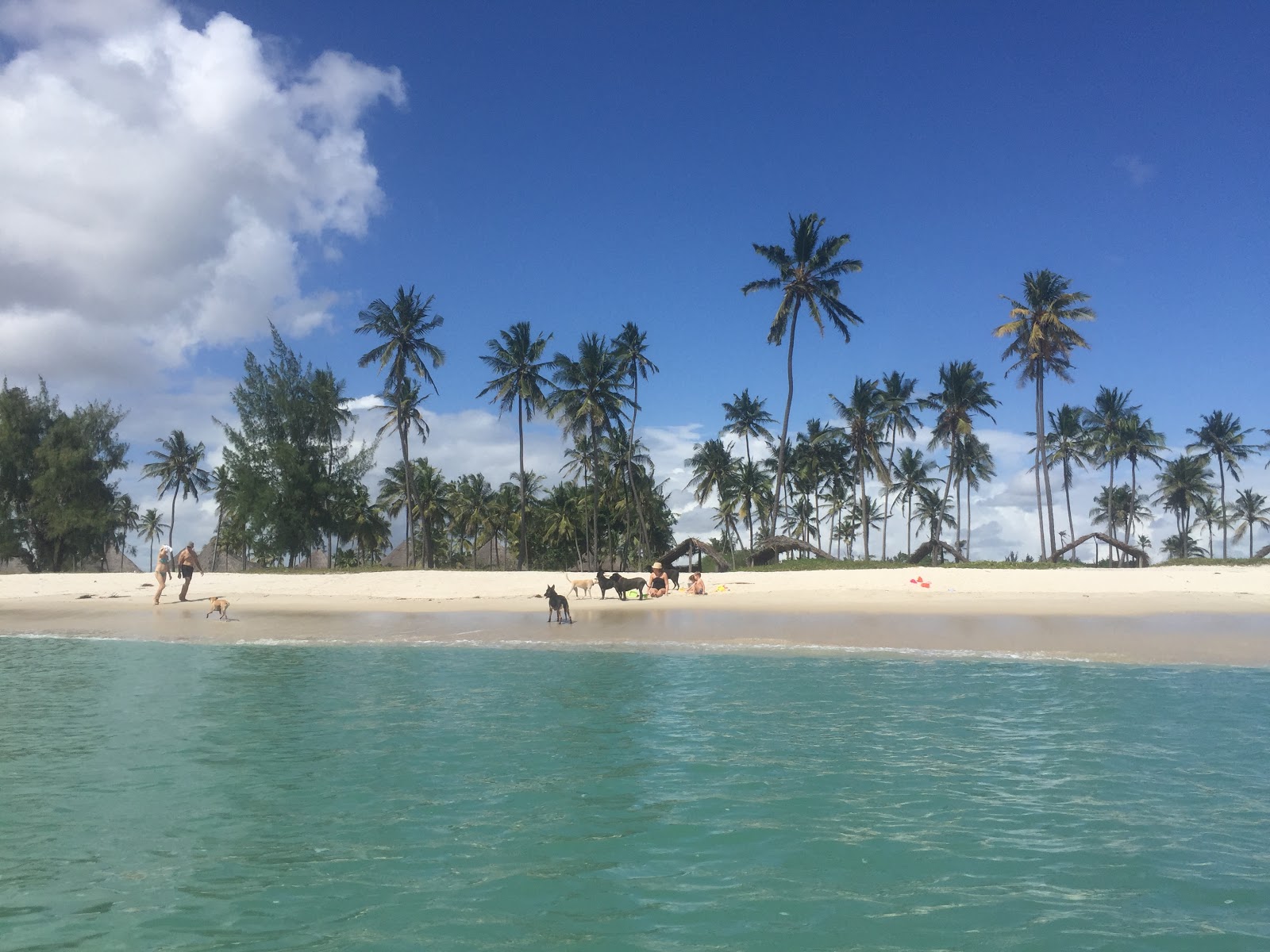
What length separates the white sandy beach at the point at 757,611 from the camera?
18281mm

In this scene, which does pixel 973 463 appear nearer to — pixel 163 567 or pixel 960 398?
pixel 960 398

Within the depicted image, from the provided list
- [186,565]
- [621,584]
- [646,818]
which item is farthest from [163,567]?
[646,818]

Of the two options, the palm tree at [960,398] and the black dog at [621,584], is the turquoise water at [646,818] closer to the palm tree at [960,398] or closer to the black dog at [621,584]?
the black dog at [621,584]

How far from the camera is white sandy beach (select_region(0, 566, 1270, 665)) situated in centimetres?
1828

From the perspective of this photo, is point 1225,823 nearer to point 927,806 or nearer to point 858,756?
point 927,806

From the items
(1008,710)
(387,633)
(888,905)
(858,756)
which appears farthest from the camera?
(387,633)

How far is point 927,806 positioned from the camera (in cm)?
724

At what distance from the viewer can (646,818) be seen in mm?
7145

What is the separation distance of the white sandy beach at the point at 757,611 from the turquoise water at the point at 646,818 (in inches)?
216

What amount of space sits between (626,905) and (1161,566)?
3277 cm

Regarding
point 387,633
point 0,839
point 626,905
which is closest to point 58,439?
point 387,633

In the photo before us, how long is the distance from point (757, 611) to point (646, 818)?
57.4ft

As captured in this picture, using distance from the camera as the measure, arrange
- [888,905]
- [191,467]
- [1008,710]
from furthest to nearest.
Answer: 1. [191,467]
2. [1008,710]
3. [888,905]

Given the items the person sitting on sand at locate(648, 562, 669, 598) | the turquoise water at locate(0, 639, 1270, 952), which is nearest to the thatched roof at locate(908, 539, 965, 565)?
the person sitting on sand at locate(648, 562, 669, 598)
